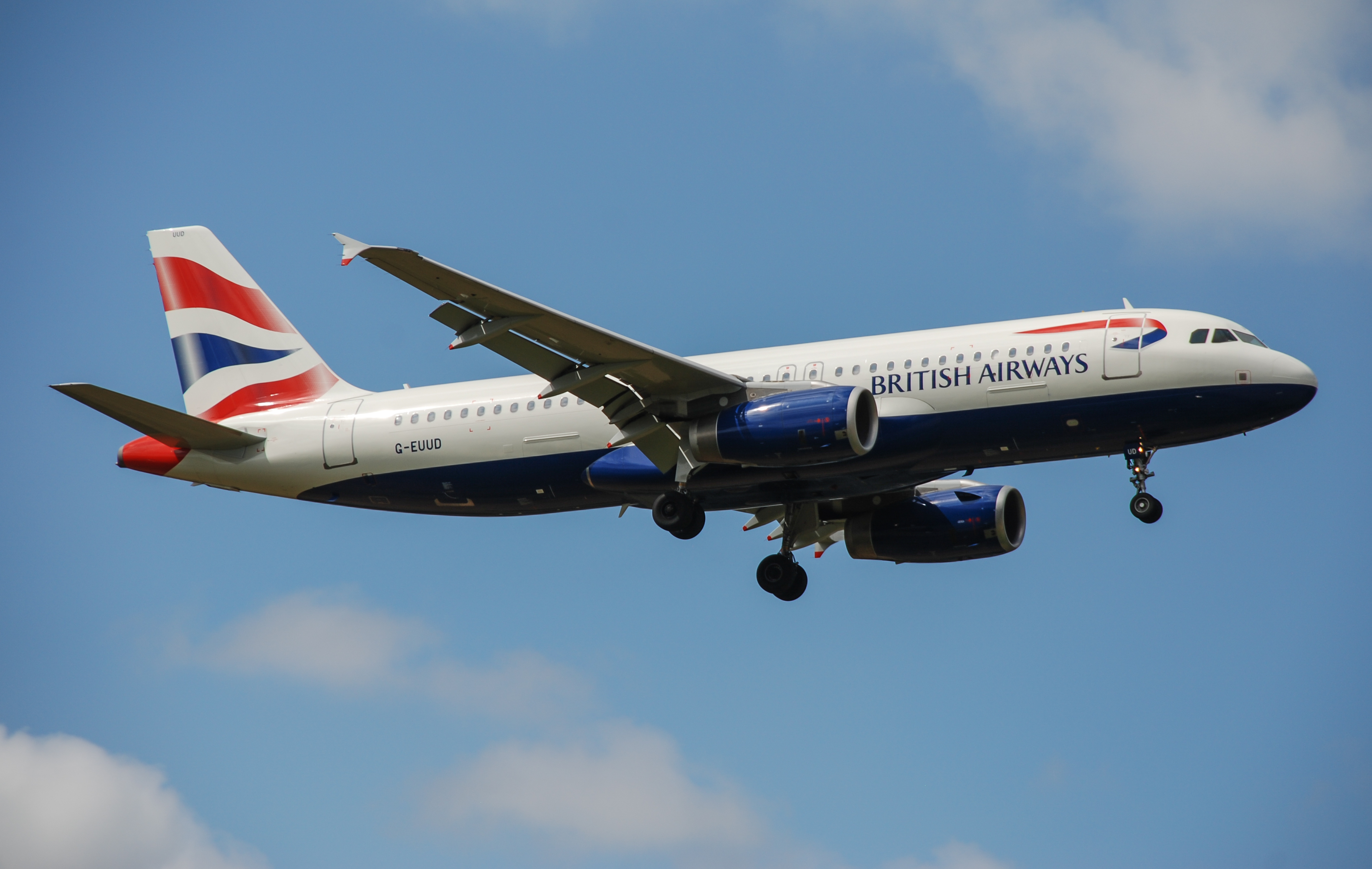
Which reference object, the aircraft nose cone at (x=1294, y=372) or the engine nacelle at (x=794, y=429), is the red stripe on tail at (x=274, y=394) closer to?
the engine nacelle at (x=794, y=429)

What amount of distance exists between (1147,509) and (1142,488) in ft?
1.45

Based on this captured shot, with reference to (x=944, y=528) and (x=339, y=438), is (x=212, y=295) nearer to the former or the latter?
(x=339, y=438)

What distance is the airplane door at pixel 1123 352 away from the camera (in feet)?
92.2

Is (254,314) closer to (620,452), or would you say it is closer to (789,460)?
(620,452)

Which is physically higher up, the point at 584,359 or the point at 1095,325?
the point at 1095,325

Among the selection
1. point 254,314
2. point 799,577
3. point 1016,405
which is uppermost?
point 254,314

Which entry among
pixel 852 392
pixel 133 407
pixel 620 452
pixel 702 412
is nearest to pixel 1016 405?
pixel 852 392

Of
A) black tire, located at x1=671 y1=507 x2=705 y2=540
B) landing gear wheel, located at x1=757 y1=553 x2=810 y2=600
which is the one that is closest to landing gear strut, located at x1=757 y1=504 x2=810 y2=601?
landing gear wheel, located at x1=757 y1=553 x2=810 y2=600

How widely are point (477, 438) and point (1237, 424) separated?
15.8 m

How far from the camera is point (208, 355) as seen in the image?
119ft

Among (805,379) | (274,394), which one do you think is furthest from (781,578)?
(274,394)

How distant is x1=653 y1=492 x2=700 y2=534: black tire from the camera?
100 feet

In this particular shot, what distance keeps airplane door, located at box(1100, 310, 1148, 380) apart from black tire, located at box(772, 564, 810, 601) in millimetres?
9611

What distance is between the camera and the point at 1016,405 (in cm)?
2834
